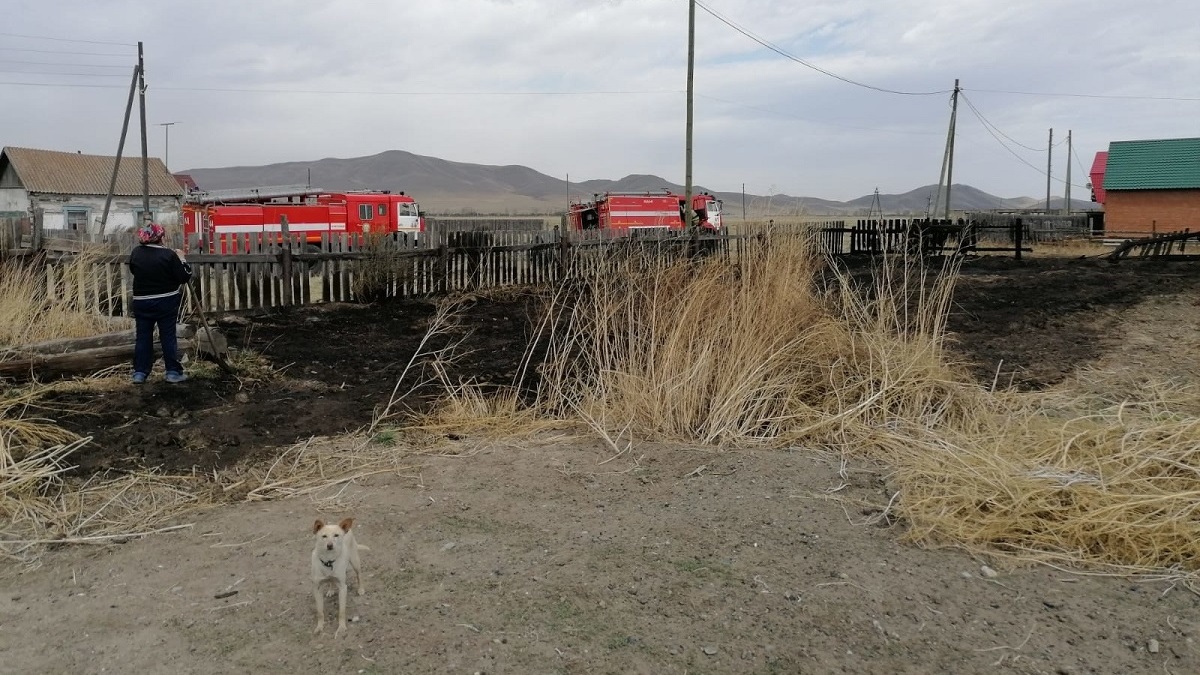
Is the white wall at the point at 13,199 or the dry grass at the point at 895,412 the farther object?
the white wall at the point at 13,199

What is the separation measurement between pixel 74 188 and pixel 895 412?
52.0m

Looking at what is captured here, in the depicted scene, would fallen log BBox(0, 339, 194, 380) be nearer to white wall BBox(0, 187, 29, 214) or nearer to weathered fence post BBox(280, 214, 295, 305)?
weathered fence post BBox(280, 214, 295, 305)

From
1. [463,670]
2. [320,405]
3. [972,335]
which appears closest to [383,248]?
[320,405]

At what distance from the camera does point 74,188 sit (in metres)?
47.7

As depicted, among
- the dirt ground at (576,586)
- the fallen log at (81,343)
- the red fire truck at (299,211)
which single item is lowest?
the dirt ground at (576,586)

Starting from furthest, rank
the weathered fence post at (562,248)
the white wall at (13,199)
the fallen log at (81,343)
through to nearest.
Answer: the white wall at (13,199)
the weathered fence post at (562,248)
the fallen log at (81,343)

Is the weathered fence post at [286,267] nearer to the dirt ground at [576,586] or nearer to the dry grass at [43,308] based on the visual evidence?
the dry grass at [43,308]

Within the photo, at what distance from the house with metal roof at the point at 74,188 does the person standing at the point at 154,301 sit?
39354mm

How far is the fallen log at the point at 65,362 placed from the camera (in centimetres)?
666

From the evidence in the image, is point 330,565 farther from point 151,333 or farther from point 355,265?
point 355,265

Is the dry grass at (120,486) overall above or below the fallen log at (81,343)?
below

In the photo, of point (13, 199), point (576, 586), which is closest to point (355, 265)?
point (576, 586)

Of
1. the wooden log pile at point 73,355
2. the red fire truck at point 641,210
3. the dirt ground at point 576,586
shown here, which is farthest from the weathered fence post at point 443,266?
the red fire truck at point 641,210

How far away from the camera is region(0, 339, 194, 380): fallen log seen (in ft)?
21.8
